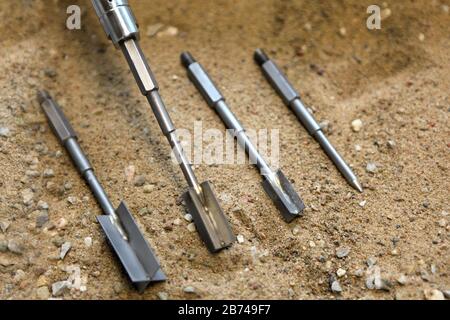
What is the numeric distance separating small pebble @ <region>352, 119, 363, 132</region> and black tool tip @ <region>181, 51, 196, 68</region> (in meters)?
0.54

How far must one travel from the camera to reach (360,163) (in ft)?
5.40

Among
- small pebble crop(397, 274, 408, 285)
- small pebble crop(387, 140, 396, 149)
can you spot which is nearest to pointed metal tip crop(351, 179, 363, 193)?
small pebble crop(387, 140, 396, 149)

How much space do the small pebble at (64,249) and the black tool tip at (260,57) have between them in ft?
2.74

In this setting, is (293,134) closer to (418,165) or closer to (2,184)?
(418,165)

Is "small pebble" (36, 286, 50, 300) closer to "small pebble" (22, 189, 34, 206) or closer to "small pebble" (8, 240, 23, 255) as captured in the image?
"small pebble" (8, 240, 23, 255)

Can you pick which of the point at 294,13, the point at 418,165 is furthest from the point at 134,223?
the point at 294,13

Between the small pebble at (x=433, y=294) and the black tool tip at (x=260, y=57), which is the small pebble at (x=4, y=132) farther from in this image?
the small pebble at (x=433, y=294)

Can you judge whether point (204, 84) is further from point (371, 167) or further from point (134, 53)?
point (371, 167)

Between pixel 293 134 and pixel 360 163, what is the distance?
216 mm

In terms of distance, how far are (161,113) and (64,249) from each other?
430 millimetres

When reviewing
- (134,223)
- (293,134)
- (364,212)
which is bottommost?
(364,212)

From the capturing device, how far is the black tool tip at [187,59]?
5.92ft

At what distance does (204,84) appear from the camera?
175cm

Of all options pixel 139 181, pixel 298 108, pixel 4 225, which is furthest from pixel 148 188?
pixel 298 108
